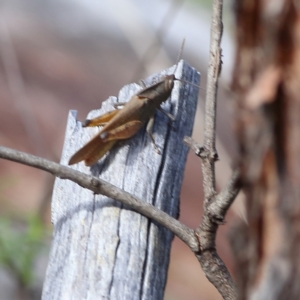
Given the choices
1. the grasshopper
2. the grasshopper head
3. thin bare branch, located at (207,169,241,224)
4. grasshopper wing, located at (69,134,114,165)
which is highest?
the grasshopper head

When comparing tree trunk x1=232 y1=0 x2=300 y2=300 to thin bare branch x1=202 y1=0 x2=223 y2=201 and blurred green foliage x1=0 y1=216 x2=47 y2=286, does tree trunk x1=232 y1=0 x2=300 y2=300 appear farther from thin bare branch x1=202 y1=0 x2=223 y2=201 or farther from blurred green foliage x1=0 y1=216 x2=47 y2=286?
blurred green foliage x1=0 y1=216 x2=47 y2=286

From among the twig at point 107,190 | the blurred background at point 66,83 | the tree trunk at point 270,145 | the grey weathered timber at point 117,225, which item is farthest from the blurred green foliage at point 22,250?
the tree trunk at point 270,145

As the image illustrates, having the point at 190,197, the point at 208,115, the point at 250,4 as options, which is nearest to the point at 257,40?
the point at 250,4

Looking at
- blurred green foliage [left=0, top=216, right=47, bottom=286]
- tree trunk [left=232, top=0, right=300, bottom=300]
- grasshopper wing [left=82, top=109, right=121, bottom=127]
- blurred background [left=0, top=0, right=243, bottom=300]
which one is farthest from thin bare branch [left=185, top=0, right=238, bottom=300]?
blurred green foliage [left=0, top=216, right=47, bottom=286]

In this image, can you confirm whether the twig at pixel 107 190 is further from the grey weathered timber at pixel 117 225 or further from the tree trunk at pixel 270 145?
the tree trunk at pixel 270 145

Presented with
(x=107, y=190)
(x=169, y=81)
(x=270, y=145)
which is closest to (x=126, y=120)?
(x=169, y=81)

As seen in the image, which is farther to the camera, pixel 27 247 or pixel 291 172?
pixel 27 247

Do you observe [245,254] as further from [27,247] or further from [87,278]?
[27,247]
